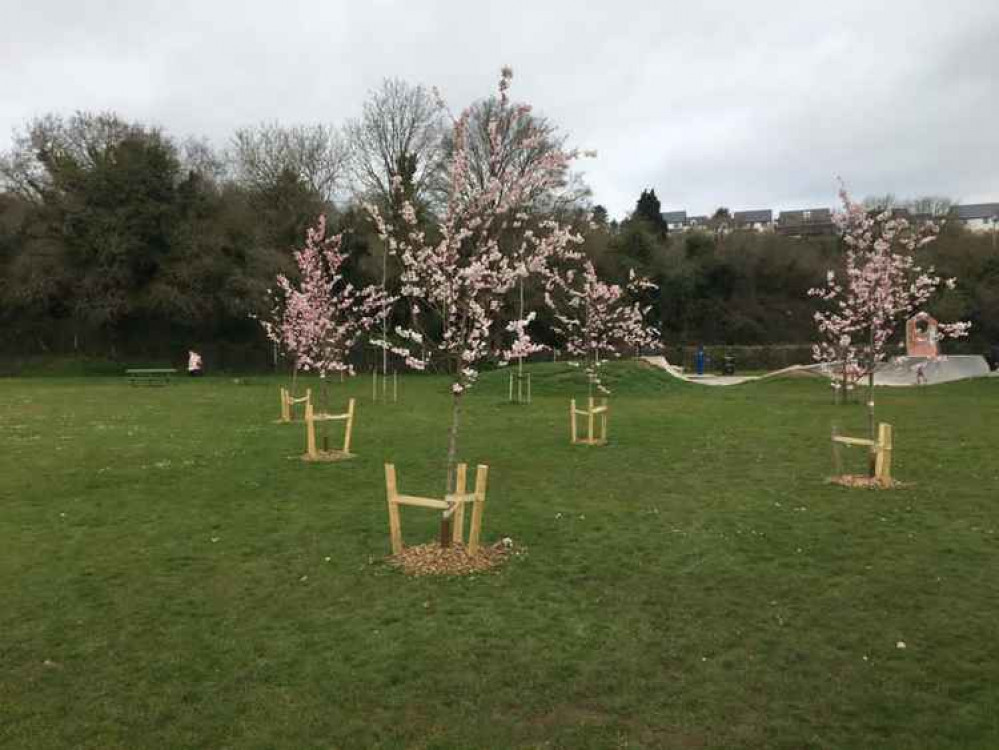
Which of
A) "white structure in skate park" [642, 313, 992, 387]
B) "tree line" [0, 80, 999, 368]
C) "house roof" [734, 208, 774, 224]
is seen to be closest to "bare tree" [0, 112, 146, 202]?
"tree line" [0, 80, 999, 368]

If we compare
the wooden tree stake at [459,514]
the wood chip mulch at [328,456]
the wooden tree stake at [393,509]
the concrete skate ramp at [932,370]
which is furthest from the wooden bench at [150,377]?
the concrete skate ramp at [932,370]

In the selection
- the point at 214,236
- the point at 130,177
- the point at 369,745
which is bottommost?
the point at 369,745

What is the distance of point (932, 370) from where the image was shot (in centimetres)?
3197

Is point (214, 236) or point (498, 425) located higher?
point (214, 236)

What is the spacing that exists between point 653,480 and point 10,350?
4115cm

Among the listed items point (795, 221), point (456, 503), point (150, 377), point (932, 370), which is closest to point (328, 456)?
point (456, 503)

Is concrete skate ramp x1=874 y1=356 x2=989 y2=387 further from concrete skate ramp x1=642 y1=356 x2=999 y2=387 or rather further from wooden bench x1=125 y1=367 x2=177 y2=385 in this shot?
wooden bench x1=125 y1=367 x2=177 y2=385

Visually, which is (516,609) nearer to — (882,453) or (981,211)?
(882,453)

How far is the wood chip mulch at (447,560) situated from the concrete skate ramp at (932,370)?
92.6 feet

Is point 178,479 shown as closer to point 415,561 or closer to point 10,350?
point 415,561

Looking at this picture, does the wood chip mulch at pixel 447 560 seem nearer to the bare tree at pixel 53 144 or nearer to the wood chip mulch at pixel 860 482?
the wood chip mulch at pixel 860 482

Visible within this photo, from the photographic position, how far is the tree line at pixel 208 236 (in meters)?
38.7

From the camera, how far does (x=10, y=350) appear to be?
41.6m

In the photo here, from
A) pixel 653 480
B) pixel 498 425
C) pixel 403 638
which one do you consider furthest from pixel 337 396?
pixel 403 638
